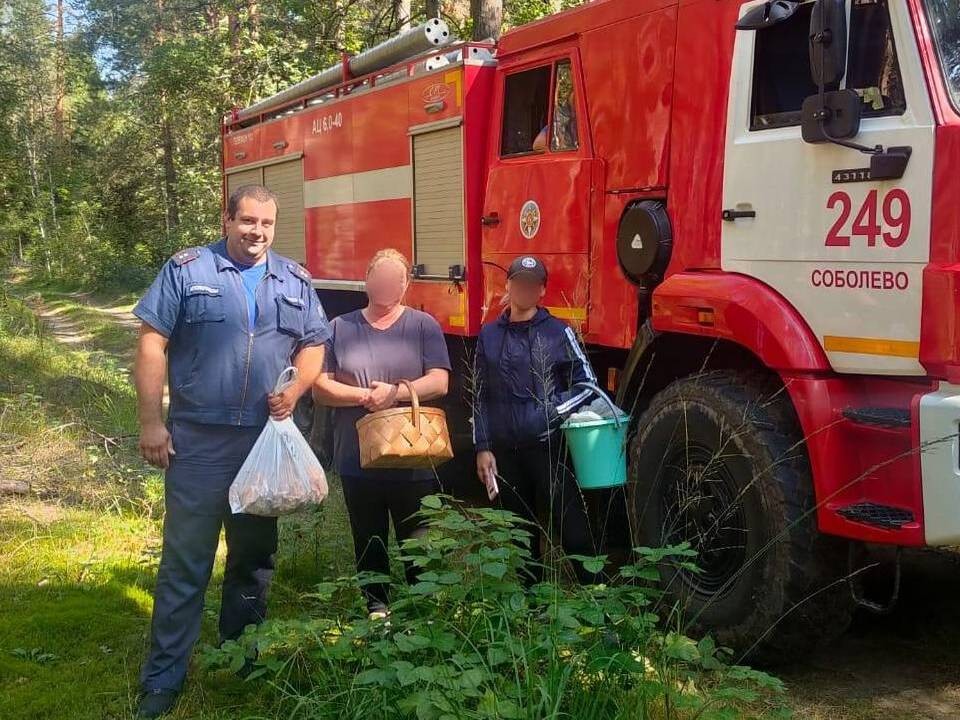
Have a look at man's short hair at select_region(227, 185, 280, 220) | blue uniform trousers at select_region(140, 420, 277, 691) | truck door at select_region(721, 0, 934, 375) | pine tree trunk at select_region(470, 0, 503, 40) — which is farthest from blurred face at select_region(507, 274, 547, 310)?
pine tree trunk at select_region(470, 0, 503, 40)

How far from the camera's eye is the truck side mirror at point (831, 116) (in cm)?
345

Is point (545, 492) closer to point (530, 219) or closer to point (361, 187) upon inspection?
point (530, 219)

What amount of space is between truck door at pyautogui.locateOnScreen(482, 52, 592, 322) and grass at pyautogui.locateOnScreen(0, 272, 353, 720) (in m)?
1.71

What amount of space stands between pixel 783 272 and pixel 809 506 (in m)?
0.90

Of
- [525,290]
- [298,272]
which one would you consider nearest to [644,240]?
[525,290]

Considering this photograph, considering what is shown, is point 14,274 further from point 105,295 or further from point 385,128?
point 385,128

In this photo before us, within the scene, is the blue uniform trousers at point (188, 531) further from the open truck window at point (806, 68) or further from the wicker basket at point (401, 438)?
the open truck window at point (806, 68)

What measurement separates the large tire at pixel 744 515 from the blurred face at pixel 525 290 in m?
0.70

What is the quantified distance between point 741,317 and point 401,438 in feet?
4.60

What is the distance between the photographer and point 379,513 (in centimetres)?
414

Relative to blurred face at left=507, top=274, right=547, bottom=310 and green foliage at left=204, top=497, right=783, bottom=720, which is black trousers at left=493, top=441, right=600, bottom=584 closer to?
blurred face at left=507, top=274, right=547, bottom=310

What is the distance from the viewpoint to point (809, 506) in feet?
12.0

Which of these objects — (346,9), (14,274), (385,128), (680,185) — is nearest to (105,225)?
(14,274)

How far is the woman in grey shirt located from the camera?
404 cm
